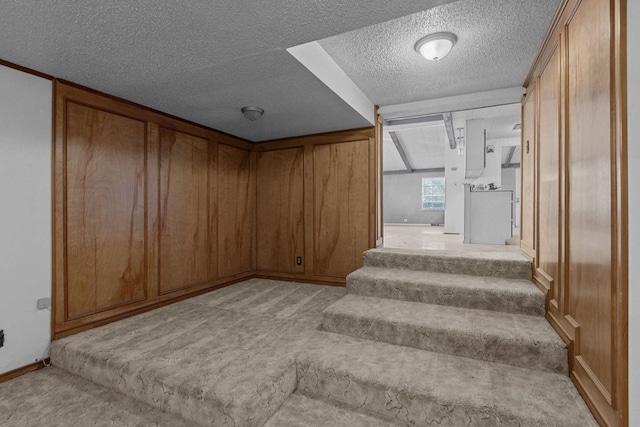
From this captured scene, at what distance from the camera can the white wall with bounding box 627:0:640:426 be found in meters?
1.17

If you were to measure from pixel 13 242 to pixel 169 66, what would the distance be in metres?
1.72

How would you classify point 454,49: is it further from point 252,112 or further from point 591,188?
point 252,112

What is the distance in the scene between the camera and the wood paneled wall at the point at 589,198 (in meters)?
1.25

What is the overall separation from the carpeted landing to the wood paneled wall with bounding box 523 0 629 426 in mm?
232

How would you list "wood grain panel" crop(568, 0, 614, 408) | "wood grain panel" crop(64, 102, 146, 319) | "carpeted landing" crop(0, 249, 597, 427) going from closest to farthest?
"wood grain panel" crop(568, 0, 614, 408) → "carpeted landing" crop(0, 249, 597, 427) → "wood grain panel" crop(64, 102, 146, 319)

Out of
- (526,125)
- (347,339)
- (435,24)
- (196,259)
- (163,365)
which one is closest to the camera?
(163,365)

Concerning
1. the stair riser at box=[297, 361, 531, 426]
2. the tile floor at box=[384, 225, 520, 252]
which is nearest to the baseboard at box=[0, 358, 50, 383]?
the stair riser at box=[297, 361, 531, 426]

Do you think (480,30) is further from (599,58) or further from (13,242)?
(13,242)

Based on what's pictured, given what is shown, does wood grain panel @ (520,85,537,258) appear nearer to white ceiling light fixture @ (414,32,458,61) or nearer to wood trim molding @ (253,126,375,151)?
white ceiling light fixture @ (414,32,458,61)

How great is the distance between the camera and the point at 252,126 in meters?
3.77

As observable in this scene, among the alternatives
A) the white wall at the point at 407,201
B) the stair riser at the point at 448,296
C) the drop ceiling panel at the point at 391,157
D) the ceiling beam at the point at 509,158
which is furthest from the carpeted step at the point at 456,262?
the white wall at the point at 407,201

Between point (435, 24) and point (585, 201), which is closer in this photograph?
point (585, 201)

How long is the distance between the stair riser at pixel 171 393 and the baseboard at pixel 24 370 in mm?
127

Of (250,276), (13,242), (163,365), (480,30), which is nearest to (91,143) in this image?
(13,242)
